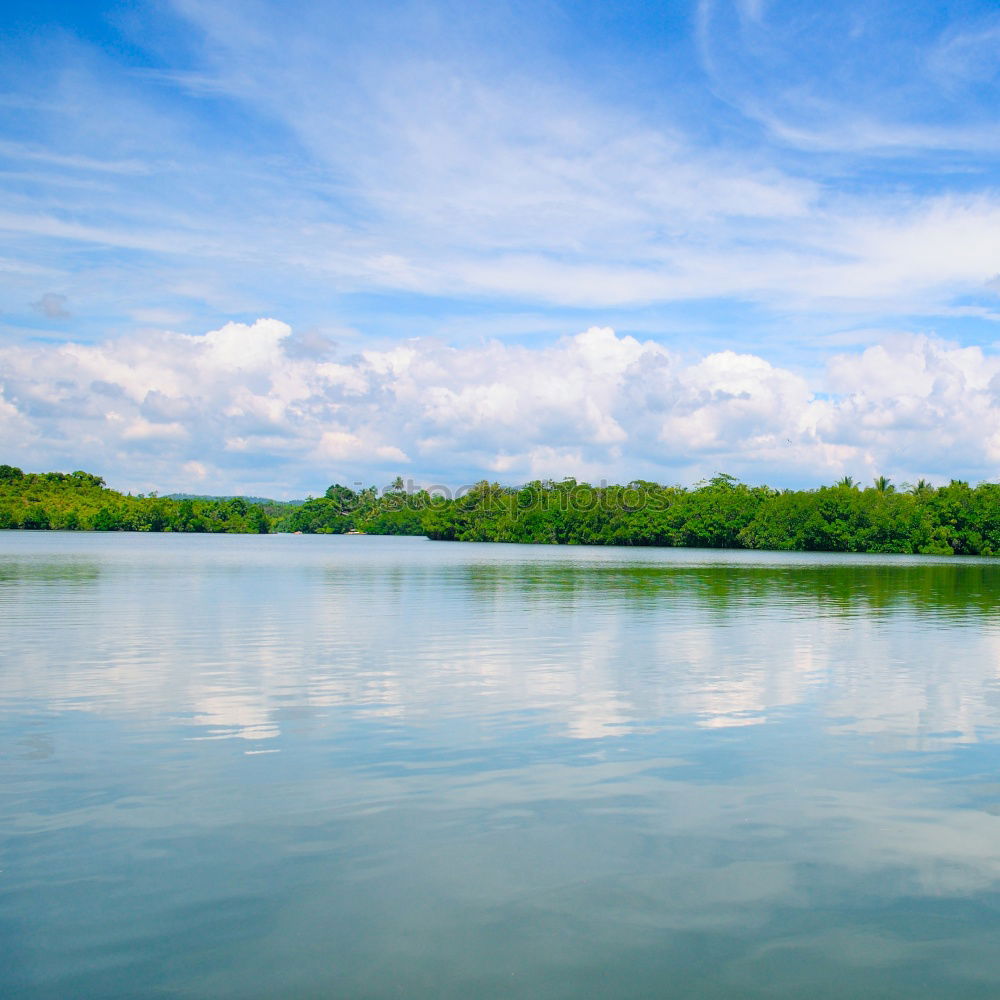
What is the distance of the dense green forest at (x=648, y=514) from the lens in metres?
110

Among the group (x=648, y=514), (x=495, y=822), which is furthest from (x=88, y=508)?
(x=495, y=822)

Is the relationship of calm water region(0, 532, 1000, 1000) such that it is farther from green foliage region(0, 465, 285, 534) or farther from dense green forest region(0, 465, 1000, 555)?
green foliage region(0, 465, 285, 534)

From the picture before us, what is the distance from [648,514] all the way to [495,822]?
426 ft

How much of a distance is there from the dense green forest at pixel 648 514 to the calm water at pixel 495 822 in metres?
99.3

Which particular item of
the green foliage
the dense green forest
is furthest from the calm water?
the green foliage

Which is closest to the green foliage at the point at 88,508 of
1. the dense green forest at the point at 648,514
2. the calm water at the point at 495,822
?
the dense green forest at the point at 648,514

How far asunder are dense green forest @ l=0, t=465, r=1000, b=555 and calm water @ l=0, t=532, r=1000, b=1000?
99272 millimetres

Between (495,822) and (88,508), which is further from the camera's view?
(88,508)

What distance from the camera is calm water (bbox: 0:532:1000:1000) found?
5.77 m

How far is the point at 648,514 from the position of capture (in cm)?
13650

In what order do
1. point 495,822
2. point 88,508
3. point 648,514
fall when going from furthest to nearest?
point 88,508 < point 648,514 < point 495,822

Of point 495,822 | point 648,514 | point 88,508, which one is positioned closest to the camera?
point 495,822

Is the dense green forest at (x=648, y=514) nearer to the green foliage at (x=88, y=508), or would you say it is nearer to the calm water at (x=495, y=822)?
the green foliage at (x=88, y=508)

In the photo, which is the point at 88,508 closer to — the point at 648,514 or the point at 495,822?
the point at 648,514
